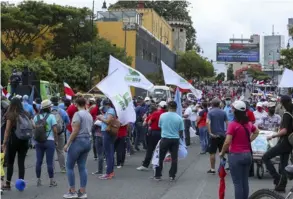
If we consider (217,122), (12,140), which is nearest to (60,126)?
(12,140)

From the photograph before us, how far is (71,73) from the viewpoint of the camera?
141 feet

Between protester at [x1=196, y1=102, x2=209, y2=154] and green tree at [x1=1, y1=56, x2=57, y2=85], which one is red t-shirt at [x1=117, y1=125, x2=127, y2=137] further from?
green tree at [x1=1, y1=56, x2=57, y2=85]

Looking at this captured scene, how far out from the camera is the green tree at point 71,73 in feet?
140

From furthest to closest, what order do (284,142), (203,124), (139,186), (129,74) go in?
(203,124)
(129,74)
(139,186)
(284,142)

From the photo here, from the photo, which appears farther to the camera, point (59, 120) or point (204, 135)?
point (204, 135)

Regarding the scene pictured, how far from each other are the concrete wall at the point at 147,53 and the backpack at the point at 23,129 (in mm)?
43590

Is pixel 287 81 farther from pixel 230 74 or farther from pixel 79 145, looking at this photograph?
pixel 230 74

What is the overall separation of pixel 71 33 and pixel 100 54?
223 inches

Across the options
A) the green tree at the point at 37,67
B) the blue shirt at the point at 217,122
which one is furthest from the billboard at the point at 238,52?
the blue shirt at the point at 217,122

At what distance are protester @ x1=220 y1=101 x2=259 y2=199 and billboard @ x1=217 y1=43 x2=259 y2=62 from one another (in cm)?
9342

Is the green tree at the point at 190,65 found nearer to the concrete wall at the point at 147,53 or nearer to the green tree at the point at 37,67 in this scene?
the concrete wall at the point at 147,53

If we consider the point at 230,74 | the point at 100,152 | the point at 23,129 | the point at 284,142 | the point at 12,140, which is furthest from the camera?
the point at 230,74

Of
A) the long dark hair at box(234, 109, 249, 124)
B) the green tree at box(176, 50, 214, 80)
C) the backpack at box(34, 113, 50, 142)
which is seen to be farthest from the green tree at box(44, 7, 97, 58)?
the long dark hair at box(234, 109, 249, 124)

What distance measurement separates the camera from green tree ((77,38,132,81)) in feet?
156
